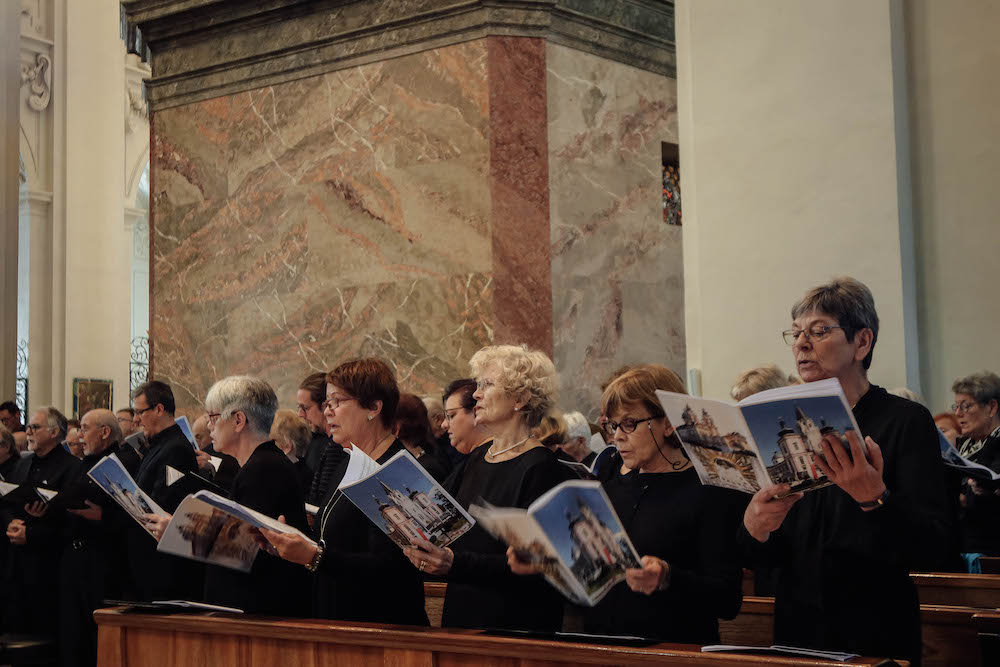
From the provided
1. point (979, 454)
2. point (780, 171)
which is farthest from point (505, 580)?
point (780, 171)

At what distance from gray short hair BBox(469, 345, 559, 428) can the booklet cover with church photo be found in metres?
0.84

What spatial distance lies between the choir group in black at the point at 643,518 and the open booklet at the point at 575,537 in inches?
3.3

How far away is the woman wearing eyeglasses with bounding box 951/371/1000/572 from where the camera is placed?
A: 5.63 m

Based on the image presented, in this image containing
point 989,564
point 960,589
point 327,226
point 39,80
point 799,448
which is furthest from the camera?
point 39,80

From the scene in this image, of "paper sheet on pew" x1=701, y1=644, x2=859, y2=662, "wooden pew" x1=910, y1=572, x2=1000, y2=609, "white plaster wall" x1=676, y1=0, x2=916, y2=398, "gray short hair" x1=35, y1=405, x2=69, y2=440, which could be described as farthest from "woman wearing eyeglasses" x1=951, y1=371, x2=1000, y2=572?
"gray short hair" x1=35, y1=405, x2=69, y2=440

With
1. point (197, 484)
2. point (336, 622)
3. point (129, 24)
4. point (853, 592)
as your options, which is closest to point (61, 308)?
point (129, 24)

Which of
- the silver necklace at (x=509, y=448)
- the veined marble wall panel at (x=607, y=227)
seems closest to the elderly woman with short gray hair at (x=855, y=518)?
the silver necklace at (x=509, y=448)

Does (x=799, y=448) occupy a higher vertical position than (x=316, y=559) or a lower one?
higher

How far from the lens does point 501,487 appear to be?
380 cm

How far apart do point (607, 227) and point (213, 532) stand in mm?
6337

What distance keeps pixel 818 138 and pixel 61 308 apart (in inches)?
496

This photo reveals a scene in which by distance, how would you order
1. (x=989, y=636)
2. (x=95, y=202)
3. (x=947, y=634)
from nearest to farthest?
1. (x=989, y=636)
2. (x=947, y=634)
3. (x=95, y=202)

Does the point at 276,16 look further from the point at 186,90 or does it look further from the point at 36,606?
the point at 36,606

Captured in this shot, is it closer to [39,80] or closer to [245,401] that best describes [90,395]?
[39,80]
